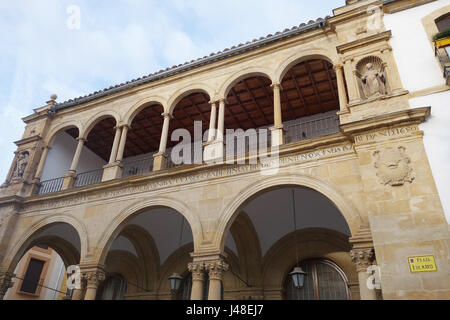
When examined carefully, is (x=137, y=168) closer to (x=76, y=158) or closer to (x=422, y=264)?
(x=76, y=158)

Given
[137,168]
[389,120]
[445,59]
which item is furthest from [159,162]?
[445,59]

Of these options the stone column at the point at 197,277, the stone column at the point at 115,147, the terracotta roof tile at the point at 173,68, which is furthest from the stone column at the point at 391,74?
the stone column at the point at 115,147

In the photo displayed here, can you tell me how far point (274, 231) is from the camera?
1047 centimetres

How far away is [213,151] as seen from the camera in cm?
888

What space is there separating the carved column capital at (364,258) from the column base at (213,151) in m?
3.67

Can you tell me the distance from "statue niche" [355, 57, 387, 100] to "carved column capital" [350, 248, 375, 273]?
3.26 metres

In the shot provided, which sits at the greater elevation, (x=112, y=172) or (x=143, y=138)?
(x=143, y=138)

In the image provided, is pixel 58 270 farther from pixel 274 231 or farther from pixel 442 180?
pixel 442 180

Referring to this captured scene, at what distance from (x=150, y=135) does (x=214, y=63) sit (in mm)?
4589

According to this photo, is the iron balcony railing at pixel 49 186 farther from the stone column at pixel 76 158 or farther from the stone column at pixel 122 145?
the stone column at pixel 122 145

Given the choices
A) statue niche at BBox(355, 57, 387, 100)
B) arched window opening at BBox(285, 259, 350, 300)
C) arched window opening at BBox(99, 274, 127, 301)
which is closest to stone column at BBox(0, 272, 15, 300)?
arched window opening at BBox(99, 274, 127, 301)

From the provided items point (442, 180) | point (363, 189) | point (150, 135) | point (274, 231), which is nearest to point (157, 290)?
point (274, 231)

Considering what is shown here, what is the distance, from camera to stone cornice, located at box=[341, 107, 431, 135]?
672 cm

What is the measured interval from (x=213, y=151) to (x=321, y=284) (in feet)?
15.0
